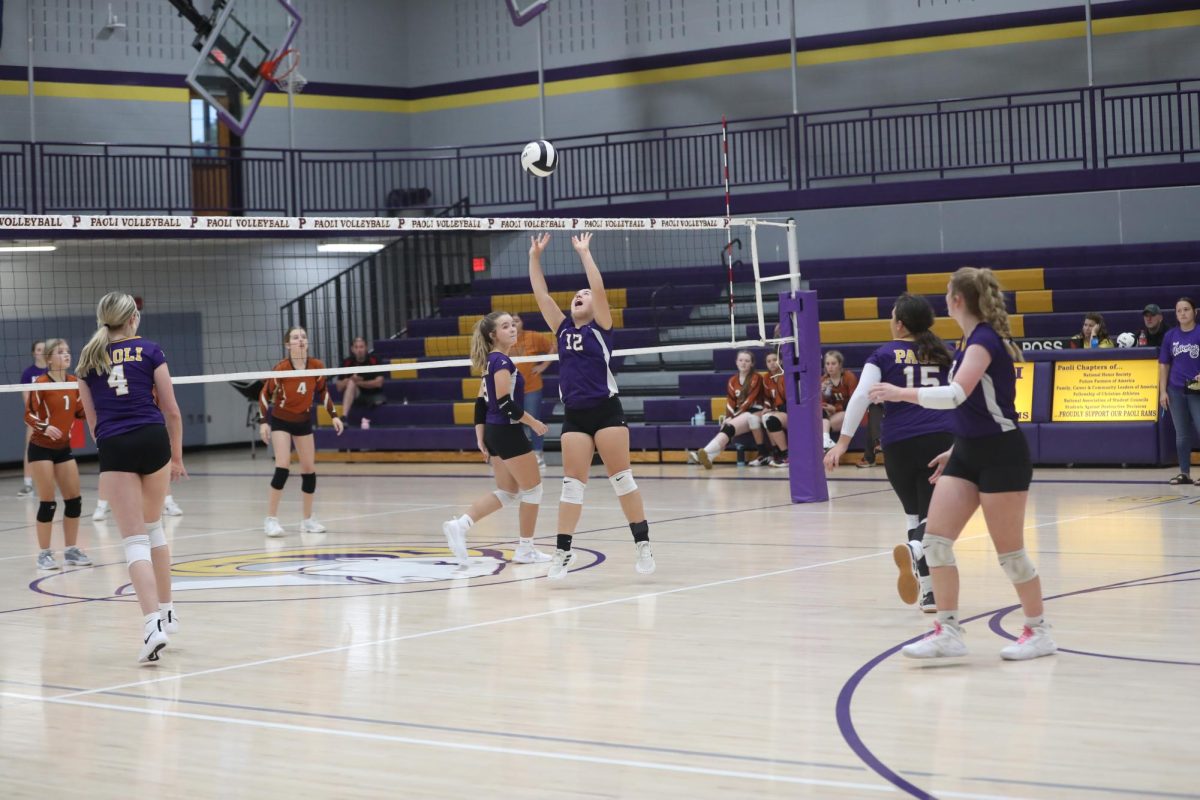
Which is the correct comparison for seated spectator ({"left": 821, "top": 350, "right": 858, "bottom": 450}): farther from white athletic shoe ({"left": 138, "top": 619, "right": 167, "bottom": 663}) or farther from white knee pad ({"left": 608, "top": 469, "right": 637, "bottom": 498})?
white athletic shoe ({"left": 138, "top": 619, "right": 167, "bottom": 663})

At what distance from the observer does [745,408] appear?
16672 mm

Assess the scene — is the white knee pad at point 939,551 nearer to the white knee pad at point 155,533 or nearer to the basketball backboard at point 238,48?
the white knee pad at point 155,533

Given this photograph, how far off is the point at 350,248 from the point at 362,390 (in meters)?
2.77

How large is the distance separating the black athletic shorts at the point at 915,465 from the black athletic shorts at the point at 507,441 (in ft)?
8.63

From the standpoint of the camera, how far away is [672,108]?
22.7 meters

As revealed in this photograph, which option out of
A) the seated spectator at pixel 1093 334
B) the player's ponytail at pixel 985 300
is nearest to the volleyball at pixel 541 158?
the player's ponytail at pixel 985 300

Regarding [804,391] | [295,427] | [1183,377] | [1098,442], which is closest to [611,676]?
[295,427]

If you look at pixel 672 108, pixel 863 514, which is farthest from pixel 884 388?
pixel 672 108

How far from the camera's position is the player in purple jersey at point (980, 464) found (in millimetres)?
5695

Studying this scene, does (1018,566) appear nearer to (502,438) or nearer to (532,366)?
(502,438)

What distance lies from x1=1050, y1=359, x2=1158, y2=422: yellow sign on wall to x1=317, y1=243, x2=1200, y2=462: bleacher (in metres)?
0.27

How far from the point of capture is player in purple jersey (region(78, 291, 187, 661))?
21.6 ft

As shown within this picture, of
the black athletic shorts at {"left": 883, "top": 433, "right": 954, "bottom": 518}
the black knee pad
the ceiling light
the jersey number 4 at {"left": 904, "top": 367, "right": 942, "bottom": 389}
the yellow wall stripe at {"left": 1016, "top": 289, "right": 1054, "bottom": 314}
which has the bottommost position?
the black knee pad

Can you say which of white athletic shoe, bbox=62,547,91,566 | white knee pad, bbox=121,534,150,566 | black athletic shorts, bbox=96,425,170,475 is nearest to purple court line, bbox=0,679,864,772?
white knee pad, bbox=121,534,150,566
